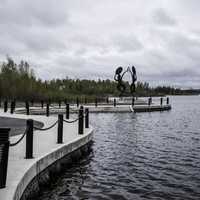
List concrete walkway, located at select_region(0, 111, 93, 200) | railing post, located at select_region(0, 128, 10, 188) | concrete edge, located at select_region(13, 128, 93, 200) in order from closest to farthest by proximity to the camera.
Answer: railing post, located at select_region(0, 128, 10, 188) < concrete walkway, located at select_region(0, 111, 93, 200) < concrete edge, located at select_region(13, 128, 93, 200)

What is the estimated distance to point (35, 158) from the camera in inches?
359

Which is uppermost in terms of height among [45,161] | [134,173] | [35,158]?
[35,158]

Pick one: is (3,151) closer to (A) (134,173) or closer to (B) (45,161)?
(B) (45,161)

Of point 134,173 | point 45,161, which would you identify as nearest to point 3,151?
point 45,161

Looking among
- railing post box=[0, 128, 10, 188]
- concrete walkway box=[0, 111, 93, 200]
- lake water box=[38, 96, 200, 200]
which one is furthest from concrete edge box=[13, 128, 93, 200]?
lake water box=[38, 96, 200, 200]

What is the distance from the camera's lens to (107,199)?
8.10 meters

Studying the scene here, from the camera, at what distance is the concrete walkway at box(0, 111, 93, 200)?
6.69 metres

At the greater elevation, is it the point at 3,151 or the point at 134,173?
the point at 3,151

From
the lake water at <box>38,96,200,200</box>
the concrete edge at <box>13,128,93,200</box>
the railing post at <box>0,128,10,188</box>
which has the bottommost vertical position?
the lake water at <box>38,96,200,200</box>

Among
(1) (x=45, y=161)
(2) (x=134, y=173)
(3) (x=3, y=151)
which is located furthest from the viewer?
(2) (x=134, y=173)

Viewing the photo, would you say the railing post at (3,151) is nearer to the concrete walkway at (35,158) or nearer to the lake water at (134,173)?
the concrete walkway at (35,158)

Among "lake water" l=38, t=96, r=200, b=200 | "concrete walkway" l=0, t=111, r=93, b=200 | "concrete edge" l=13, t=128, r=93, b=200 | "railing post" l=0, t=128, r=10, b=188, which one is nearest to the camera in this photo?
"railing post" l=0, t=128, r=10, b=188

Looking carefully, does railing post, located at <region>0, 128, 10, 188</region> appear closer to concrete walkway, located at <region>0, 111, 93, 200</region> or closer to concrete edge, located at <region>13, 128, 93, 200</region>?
concrete walkway, located at <region>0, 111, 93, 200</region>

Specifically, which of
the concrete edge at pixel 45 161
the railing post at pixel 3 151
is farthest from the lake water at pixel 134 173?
the railing post at pixel 3 151
